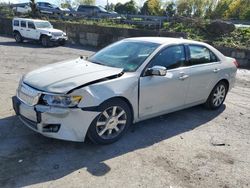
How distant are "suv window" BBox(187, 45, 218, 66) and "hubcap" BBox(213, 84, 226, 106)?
606mm

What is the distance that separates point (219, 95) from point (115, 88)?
291cm

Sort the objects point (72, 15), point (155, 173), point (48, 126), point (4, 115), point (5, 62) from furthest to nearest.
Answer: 1. point (72, 15)
2. point (5, 62)
3. point (4, 115)
4. point (48, 126)
5. point (155, 173)

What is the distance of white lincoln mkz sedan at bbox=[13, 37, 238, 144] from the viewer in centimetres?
383

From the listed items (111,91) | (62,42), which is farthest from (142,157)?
(62,42)

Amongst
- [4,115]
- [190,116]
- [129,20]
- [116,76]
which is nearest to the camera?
[116,76]

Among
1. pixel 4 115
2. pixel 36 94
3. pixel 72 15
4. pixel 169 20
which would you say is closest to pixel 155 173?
pixel 36 94

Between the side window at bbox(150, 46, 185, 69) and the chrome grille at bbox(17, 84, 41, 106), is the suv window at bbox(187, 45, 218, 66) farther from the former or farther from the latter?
the chrome grille at bbox(17, 84, 41, 106)

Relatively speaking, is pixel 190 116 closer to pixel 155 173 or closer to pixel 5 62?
pixel 155 173

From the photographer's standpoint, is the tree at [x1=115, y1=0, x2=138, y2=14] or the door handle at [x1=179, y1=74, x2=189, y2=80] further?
the tree at [x1=115, y1=0, x2=138, y2=14]

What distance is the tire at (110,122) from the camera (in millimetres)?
4039

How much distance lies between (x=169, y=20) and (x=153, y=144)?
47.5 feet

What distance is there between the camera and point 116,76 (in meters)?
4.24

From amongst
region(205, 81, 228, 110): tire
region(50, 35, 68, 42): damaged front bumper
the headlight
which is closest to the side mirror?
the headlight

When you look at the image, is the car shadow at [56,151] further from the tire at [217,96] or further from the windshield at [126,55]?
the windshield at [126,55]
